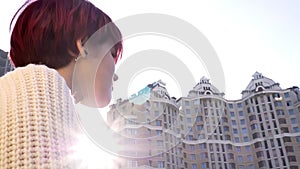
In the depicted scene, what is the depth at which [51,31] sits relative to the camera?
1.15 feet

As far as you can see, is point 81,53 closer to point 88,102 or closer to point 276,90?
point 88,102

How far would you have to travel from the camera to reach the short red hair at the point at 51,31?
0.35 m

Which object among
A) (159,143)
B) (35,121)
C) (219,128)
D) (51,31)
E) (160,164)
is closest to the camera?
(35,121)

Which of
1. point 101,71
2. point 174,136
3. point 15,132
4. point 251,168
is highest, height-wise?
point 174,136

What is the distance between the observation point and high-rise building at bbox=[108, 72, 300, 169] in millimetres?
12891

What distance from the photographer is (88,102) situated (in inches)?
15.6

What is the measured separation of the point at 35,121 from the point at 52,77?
0.16 ft

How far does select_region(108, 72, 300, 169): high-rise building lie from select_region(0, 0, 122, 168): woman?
12.1 m

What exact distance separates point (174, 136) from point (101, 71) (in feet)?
45.3

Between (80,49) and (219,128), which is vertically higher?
(219,128)

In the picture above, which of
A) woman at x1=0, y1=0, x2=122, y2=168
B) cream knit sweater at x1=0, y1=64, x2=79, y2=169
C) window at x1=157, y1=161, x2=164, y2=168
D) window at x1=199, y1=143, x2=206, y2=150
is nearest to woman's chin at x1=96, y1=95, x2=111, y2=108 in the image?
woman at x1=0, y1=0, x2=122, y2=168

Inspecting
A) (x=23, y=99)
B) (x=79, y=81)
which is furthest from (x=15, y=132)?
(x=79, y=81)

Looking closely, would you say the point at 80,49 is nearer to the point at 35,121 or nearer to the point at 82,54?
the point at 82,54

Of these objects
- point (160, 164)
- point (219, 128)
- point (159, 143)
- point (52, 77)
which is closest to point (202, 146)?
point (219, 128)
